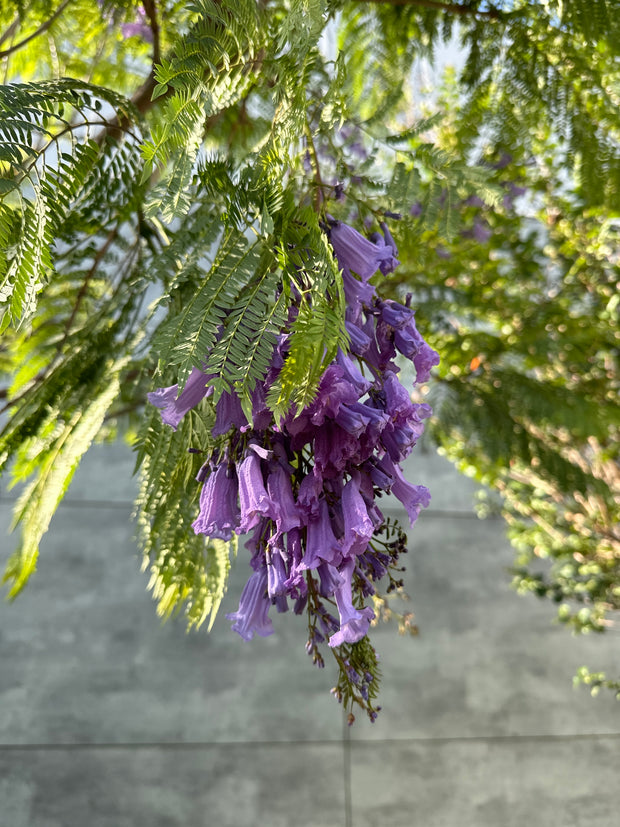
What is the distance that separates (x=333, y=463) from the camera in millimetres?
395

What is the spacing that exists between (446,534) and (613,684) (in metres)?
0.93

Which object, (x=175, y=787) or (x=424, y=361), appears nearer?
(x=424, y=361)

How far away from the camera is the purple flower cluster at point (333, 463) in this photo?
0.39m

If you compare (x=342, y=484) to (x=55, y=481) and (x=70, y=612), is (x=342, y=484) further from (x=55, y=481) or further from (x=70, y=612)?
(x=70, y=612)

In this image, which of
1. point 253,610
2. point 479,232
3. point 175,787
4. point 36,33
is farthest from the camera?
point 175,787

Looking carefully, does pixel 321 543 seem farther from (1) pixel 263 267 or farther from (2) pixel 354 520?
(1) pixel 263 267

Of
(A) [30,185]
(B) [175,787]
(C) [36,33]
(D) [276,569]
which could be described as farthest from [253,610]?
(B) [175,787]

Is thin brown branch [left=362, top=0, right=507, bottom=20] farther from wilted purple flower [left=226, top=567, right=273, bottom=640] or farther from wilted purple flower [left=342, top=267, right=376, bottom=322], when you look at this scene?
wilted purple flower [left=226, top=567, right=273, bottom=640]

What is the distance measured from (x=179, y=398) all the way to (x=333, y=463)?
11 cm

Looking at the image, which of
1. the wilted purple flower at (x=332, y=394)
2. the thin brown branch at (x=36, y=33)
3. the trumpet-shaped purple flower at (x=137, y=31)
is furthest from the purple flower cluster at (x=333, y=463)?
the trumpet-shaped purple flower at (x=137, y=31)

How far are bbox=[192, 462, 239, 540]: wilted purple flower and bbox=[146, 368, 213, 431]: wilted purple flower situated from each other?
4 centimetres

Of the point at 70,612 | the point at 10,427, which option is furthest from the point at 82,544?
the point at 10,427

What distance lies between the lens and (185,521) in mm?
520

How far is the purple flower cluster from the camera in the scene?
0.39 metres
